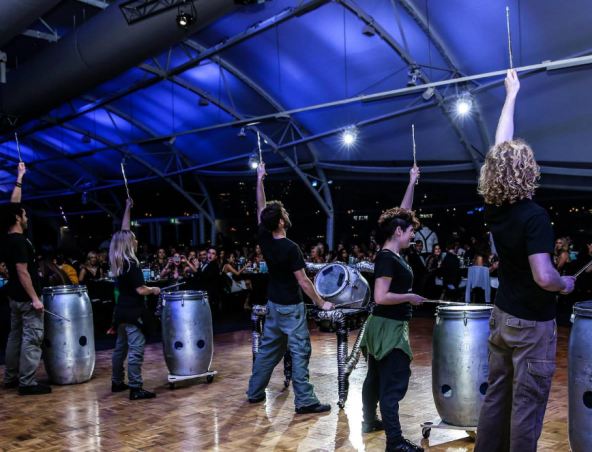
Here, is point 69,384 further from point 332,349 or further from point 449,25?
point 449,25

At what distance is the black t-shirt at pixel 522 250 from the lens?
248 centimetres

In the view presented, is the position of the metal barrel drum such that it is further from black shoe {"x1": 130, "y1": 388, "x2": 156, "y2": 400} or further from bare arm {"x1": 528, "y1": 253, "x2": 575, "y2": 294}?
black shoe {"x1": 130, "y1": 388, "x2": 156, "y2": 400}

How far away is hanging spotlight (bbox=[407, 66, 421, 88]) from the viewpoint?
1020 centimetres

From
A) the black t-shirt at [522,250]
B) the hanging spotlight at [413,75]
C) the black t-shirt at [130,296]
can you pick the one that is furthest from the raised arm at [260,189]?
the hanging spotlight at [413,75]

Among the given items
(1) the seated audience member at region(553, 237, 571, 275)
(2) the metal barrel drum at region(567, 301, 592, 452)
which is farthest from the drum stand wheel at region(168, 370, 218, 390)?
(1) the seated audience member at region(553, 237, 571, 275)

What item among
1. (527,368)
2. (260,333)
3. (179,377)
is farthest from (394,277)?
(179,377)

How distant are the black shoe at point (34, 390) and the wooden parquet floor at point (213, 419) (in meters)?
0.09

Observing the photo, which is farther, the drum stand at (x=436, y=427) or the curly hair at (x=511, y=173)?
the drum stand at (x=436, y=427)

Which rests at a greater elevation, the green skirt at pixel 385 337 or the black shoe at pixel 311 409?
the green skirt at pixel 385 337

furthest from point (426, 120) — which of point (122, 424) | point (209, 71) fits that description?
point (122, 424)

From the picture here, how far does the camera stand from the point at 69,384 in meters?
5.85

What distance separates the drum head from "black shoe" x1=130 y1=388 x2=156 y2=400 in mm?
Answer: 1582

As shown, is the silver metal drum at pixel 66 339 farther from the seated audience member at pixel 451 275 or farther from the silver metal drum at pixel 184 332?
the seated audience member at pixel 451 275

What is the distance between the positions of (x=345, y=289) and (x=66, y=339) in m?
2.55
